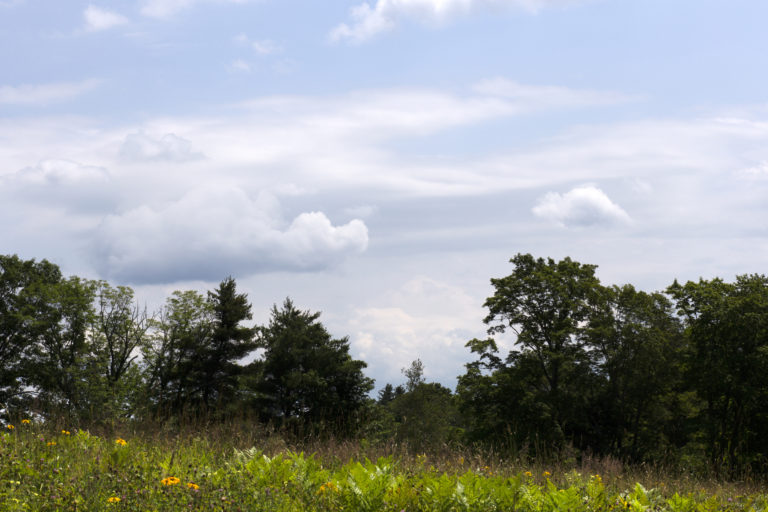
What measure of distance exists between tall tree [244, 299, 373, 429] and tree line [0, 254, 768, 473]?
4.5 inches

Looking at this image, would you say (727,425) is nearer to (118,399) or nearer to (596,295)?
(596,295)

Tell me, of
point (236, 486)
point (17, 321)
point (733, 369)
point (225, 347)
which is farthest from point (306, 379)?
point (236, 486)

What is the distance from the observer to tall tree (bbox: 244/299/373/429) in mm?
41656

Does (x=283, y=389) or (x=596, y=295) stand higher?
(x=596, y=295)

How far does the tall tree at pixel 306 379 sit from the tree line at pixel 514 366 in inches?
4.5

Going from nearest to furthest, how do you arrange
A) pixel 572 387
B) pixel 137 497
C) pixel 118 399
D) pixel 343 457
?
pixel 137 497
pixel 343 457
pixel 572 387
pixel 118 399

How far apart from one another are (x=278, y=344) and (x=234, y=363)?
17.0 feet

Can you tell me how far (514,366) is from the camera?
33.8 meters

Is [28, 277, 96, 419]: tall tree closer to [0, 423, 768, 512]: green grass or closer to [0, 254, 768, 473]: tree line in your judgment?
[0, 254, 768, 473]: tree line

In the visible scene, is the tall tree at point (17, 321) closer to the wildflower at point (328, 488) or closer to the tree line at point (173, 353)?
the tree line at point (173, 353)

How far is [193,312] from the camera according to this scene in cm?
4803

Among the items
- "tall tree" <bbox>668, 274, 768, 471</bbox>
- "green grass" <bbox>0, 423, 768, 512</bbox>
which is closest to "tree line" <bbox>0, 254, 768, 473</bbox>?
"tall tree" <bbox>668, 274, 768, 471</bbox>

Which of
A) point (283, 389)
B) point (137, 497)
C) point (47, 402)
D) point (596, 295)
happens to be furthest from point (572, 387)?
point (137, 497)

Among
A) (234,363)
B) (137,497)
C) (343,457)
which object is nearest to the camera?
(137,497)
